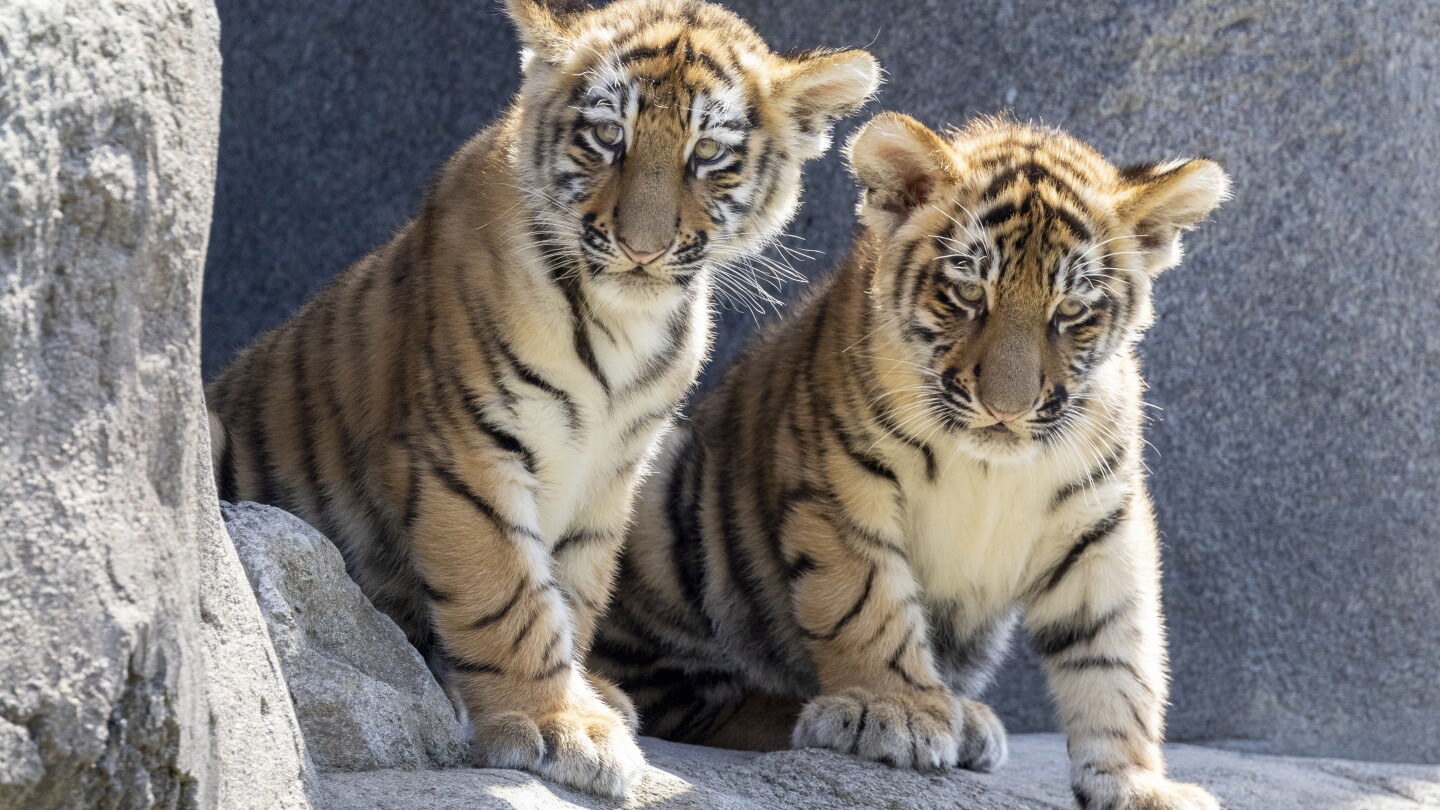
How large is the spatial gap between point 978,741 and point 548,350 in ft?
4.09

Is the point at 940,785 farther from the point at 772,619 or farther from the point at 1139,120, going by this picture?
the point at 1139,120

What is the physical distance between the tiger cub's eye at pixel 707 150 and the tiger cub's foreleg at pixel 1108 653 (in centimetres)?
122

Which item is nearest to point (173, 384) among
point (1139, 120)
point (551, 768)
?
point (551, 768)

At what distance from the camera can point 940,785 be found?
312 centimetres

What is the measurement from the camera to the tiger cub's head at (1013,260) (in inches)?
126

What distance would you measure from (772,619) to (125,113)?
238 centimetres

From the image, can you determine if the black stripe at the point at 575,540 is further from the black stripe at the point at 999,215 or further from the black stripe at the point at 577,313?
the black stripe at the point at 999,215

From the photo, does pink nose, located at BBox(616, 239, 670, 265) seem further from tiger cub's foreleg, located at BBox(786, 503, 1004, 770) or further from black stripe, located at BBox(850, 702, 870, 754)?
black stripe, located at BBox(850, 702, 870, 754)

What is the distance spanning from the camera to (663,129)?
311 cm

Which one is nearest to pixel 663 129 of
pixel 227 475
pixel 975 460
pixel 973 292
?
pixel 973 292

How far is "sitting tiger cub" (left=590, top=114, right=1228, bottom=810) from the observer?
3213 mm

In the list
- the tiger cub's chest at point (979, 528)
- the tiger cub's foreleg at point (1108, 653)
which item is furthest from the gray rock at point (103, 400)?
the tiger cub's foreleg at point (1108, 653)

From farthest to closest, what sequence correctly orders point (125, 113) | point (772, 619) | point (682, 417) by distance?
point (682, 417) → point (772, 619) → point (125, 113)

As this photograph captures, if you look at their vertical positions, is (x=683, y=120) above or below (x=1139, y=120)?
below
